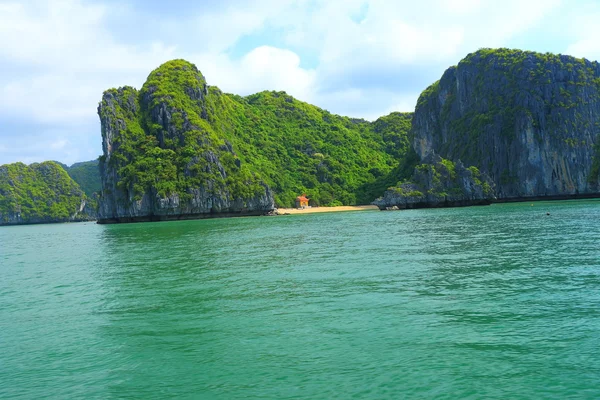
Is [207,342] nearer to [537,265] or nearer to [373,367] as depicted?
[373,367]

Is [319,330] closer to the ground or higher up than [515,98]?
closer to the ground

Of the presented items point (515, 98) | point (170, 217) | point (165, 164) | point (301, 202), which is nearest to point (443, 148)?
point (515, 98)

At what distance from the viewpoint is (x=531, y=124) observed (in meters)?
149

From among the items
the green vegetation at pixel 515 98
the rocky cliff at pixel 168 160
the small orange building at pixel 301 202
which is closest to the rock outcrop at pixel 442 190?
the green vegetation at pixel 515 98

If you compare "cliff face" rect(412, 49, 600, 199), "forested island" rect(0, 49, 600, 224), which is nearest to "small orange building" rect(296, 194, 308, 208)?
"forested island" rect(0, 49, 600, 224)

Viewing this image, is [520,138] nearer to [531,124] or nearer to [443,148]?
[531,124]

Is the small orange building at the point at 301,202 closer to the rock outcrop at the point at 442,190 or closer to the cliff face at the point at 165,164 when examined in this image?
the cliff face at the point at 165,164

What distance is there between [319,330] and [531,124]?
15656 centimetres

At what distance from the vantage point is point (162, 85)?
156375mm

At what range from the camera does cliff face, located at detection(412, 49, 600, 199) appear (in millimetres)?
145250

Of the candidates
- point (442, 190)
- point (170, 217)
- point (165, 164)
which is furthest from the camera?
point (165, 164)

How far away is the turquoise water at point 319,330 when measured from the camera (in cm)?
1085

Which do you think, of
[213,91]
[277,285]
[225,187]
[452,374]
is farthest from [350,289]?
[213,91]

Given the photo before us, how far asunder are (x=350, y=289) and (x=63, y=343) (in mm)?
11254
